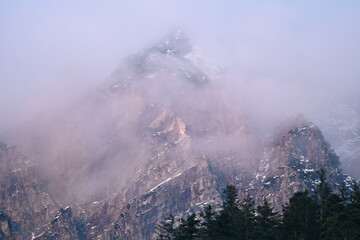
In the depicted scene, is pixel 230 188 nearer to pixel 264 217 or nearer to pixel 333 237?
pixel 264 217

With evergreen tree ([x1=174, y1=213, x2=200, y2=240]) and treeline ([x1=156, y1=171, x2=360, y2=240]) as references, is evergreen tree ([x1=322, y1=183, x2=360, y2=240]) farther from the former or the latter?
evergreen tree ([x1=174, y1=213, x2=200, y2=240])

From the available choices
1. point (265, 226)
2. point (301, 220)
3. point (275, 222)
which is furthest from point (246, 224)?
point (301, 220)

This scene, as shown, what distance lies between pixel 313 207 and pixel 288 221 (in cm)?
423

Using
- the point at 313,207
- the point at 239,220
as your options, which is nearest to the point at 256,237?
the point at 239,220

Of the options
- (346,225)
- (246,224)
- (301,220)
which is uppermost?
(301,220)

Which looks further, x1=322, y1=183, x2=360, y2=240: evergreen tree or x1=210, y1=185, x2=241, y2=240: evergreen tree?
x1=210, y1=185, x2=241, y2=240: evergreen tree

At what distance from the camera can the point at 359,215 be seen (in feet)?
238

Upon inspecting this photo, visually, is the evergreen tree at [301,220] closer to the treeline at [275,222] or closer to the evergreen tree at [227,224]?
the treeline at [275,222]

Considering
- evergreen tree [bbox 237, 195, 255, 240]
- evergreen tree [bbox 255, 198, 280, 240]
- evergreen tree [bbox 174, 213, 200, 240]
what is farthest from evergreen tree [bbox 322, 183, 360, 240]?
evergreen tree [bbox 174, 213, 200, 240]

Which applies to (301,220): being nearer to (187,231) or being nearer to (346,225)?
(346,225)

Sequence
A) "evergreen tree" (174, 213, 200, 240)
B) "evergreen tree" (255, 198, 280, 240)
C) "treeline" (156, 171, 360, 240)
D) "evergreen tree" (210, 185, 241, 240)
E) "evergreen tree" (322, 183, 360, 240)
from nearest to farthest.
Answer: "evergreen tree" (322, 183, 360, 240)
"evergreen tree" (255, 198, 280, 240)
"treeline" (156, 171, 360, 240)
"evergreen tree" (210, 185, 241, 240)
"evergreen tree" (174, 213, 200, 240)

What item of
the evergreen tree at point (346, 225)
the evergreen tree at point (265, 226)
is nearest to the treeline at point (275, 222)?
the evergreen tree at point (265, 226)

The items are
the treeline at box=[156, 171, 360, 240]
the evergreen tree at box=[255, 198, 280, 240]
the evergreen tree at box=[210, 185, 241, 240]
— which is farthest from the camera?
the evergreen tree at box=[210, 185, 241, 240]

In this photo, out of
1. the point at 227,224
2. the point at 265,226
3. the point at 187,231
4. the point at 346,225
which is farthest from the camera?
the point at 187,231
